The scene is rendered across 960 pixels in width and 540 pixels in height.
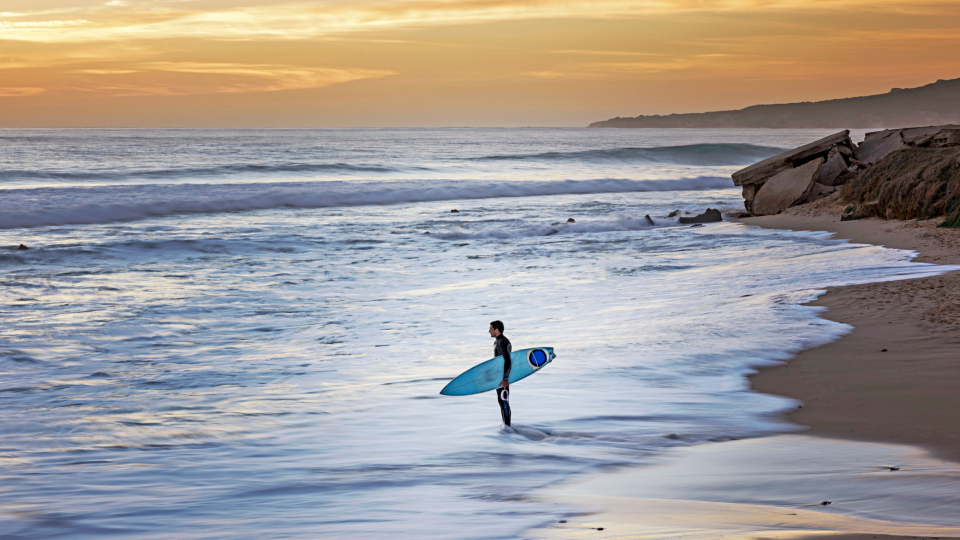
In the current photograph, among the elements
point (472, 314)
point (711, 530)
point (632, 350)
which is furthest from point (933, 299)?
point (711, 530)

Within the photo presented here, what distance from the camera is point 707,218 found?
69.8 ft

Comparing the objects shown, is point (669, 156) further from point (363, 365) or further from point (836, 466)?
point (836, 466)

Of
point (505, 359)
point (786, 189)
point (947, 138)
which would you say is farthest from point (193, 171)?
point (505, 359)

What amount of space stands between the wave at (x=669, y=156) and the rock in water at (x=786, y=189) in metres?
36.0

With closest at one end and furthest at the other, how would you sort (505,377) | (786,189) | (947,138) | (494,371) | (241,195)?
1. (505,377)
2. (494,371)
3. (947,138)
4. (786,189)
5. (241,195)

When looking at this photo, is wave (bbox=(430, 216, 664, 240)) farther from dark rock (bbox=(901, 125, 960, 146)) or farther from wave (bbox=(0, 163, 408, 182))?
wave (bbox=(0, 163, 408, 182))

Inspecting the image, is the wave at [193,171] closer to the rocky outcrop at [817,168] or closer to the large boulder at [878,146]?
the rocky outcrop at [817,168]

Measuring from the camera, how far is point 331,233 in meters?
20.9

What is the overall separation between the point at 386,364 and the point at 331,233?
13643 millimetres

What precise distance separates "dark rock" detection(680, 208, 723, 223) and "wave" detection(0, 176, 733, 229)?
15034 millimetres

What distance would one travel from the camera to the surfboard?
5762 mm

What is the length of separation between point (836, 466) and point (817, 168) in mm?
18178

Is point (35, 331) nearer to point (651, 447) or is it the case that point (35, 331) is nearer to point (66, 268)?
point (66, 268)

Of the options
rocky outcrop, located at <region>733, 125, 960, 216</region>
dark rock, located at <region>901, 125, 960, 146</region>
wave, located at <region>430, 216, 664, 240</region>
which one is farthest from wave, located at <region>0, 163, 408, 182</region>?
dark rock, located at <region>901, 125, 960, 146</region>
